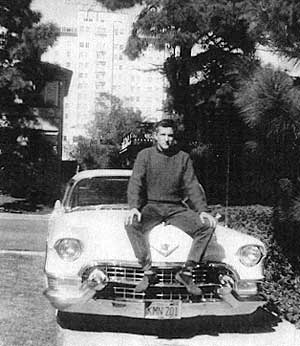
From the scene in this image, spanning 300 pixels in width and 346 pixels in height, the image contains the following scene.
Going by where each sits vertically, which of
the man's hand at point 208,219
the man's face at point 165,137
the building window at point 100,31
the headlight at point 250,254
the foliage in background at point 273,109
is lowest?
the headlight at point 250,254

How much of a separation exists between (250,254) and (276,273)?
1973 mm

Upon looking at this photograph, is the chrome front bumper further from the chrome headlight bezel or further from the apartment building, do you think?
the apartment building

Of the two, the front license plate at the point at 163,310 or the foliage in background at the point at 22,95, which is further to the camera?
the foliage in background at the point at 22,95

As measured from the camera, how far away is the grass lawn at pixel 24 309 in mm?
4207

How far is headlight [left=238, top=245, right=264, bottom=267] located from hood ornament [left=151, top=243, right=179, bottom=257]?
58 centimetres

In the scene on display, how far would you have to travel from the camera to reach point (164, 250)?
14.2ft

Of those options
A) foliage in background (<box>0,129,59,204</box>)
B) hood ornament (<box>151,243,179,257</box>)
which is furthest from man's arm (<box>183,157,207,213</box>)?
foliage in background (<box>0,129,59,204</box>)

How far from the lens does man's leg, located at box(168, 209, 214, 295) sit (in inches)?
165

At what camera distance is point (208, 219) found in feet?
14.9

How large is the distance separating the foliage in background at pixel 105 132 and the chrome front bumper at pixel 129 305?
1276 inches

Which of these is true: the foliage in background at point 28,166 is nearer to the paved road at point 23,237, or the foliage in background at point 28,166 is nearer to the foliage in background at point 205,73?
the foliage in background at point 205,73

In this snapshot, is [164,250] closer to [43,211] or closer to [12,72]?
[12,72]

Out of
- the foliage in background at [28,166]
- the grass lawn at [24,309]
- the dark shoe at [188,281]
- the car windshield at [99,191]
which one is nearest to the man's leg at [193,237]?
the dark shoe at [188,281]

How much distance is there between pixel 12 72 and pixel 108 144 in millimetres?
28805
